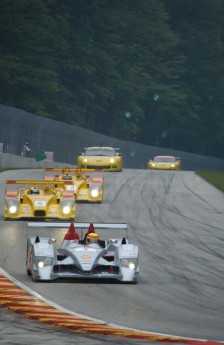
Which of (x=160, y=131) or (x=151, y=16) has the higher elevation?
(x=151, y=16)

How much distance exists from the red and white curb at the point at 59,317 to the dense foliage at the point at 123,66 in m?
65.6

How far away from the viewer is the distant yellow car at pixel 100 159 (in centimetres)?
5247

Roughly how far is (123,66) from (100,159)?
5537 centimetres

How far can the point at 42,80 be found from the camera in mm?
88312

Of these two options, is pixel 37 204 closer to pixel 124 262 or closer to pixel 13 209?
pixel 13 209

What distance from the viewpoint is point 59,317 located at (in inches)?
555

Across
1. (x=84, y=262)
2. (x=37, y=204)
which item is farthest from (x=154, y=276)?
(x=37, y=204)

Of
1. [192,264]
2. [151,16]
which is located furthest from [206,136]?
[192,264]

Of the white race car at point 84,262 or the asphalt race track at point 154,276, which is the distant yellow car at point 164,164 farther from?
the white race car at point 84,262

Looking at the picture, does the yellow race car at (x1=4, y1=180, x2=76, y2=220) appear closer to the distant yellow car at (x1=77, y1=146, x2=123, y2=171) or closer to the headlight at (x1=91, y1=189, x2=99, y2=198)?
the headlight at (x1=91, y1=189, x2=99, y2=198)

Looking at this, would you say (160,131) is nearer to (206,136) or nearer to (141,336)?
(206,136)

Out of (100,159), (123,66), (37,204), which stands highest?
(123,66)

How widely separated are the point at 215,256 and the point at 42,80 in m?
66.9

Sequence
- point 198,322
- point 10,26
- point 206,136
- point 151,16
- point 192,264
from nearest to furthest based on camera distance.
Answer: point 198,322
point 192,264
point 10,26
point 151,16
point 206,136
